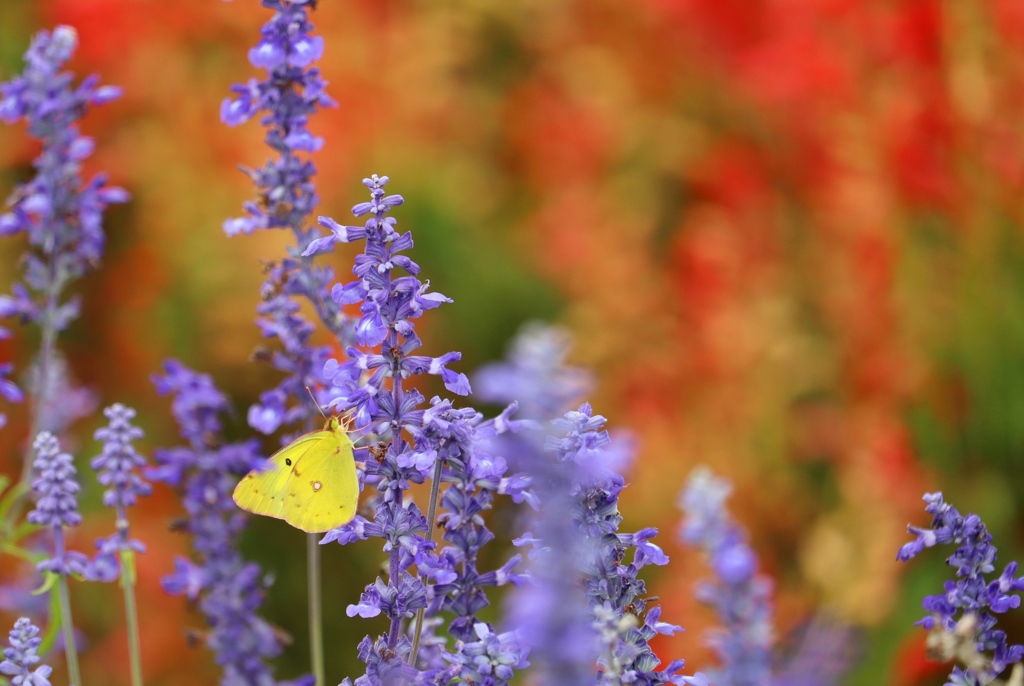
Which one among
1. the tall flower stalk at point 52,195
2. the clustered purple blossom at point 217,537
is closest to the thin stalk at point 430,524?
the clustered purple blossom at point 217,537

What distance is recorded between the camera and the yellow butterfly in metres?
1.20

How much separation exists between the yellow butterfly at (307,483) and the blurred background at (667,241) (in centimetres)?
166

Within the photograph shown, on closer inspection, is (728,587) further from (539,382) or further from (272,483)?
(539,382)

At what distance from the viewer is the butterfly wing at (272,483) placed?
1.23 metres

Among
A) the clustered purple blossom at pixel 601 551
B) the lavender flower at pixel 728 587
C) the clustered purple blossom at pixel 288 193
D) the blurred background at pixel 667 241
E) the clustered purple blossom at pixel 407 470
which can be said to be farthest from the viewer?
the blurred background at pixel 667 241

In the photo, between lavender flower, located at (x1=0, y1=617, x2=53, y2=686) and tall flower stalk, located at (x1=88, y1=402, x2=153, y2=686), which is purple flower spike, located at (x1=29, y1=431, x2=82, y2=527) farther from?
lavender flower, located at (x1=0, y1=617, x2=53, y2=686)

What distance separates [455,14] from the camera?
389cm

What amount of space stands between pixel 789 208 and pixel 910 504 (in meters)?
1.13

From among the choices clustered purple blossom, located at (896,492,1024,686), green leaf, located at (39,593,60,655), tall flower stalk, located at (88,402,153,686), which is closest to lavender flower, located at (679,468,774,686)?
clustered purple blossom, located at (896,492,1024,686)

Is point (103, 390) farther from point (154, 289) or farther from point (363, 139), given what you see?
point (363, 139)

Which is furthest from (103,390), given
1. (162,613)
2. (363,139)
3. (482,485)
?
(482,485)

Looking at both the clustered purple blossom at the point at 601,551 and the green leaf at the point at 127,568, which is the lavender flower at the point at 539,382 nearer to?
the clustered purple blossom at the point at 601,551

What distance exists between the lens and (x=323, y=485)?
4.02 feet

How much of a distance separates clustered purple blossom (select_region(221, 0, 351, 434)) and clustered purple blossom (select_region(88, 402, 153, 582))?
168mm
